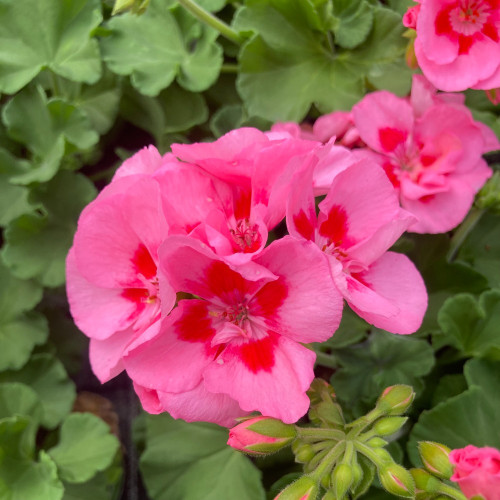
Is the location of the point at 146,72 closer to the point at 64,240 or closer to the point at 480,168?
the point at 64,240

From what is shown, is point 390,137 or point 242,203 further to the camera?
point 390,137

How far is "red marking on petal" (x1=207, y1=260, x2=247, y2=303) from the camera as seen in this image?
66cm

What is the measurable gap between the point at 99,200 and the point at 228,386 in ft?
0.89

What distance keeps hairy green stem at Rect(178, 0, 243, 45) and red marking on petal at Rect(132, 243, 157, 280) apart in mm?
469

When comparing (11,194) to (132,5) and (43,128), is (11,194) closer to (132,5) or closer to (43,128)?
(43,128)

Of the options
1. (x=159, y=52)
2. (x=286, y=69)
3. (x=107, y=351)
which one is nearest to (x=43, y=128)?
(x=159, y=52)

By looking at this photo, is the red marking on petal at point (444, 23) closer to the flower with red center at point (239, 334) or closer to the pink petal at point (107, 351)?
the flower with red center at point (239, 334)

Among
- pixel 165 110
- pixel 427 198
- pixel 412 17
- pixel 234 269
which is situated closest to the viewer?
pixel 234 269

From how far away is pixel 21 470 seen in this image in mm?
1068

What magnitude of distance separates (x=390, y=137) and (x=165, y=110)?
1.60ft

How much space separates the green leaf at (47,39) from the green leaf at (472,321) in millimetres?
772

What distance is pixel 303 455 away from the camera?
75cm

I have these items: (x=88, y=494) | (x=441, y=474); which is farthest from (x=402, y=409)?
(x=88, y=494)

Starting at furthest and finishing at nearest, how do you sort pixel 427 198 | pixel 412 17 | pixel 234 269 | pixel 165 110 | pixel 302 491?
pixel 165 110, pixel 427 198, pixel 412 17, pixel 302 491, pixel 234 269
